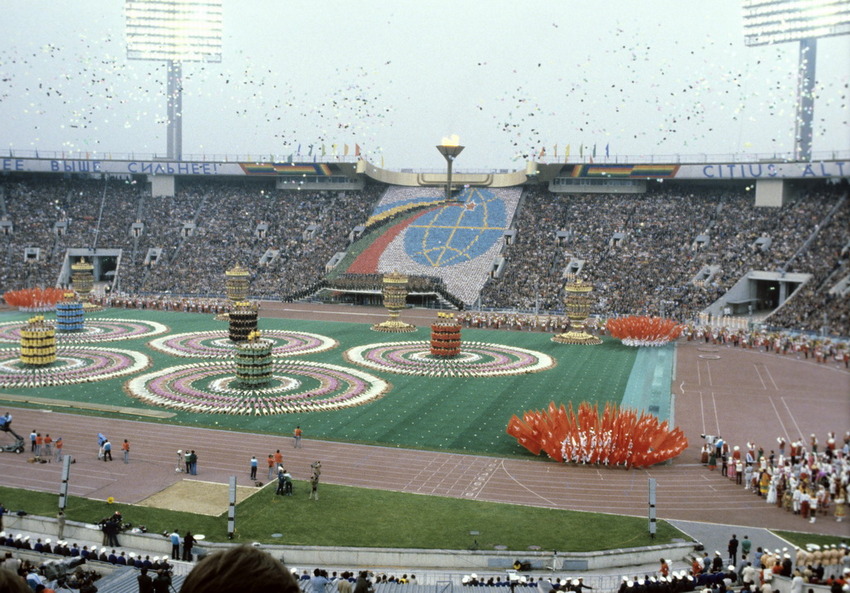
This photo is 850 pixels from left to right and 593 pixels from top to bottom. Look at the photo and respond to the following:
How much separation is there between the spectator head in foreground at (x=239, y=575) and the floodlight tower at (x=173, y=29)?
276 feet

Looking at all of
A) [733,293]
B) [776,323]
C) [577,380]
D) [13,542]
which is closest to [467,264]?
[733,293]

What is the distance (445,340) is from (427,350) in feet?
10.5

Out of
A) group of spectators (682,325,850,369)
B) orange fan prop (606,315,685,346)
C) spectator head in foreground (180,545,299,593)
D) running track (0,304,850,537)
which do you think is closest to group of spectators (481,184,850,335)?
group of spectators (682,325,850,369)

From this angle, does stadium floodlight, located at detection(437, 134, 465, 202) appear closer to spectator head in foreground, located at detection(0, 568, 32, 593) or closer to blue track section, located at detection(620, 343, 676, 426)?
blue track section, located at detection(620, 343, 676, 426)

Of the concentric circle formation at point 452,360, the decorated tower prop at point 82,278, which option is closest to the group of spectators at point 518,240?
the decorated tower prop at point 82,278

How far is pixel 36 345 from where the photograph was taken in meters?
38.4

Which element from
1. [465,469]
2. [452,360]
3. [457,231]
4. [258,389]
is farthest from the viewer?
[457,231]

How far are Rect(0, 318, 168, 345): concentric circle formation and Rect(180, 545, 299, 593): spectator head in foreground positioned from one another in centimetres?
4698

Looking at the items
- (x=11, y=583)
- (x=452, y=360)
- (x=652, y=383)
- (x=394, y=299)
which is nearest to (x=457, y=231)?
(x=394, y=299)

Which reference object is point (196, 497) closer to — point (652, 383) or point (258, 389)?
point (258, 389)

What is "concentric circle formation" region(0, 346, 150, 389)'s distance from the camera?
3619 cm

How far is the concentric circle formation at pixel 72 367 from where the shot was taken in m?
36.2

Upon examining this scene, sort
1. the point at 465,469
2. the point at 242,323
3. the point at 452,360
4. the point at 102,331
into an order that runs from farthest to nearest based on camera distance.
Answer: the point at 102,331 → the point at 242,323 → the point at 452,360 → the point at 465,469

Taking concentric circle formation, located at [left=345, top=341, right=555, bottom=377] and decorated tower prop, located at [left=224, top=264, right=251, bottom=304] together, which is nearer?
concentric circle formation, located at [left=345, top=341, right=555, bottom=377]
